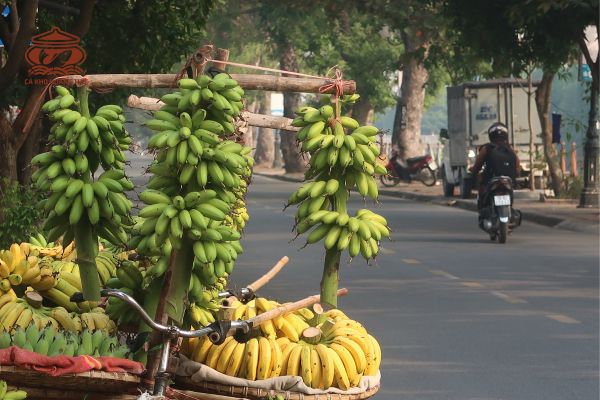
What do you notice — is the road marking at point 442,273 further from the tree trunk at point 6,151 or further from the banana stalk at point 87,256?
the banana stalk at point 87,256

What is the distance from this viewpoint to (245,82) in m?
5.66

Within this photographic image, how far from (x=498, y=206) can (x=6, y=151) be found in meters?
7.41

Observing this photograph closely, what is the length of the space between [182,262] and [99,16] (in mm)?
16354

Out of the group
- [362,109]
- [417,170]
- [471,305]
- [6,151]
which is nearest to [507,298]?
[471,305]

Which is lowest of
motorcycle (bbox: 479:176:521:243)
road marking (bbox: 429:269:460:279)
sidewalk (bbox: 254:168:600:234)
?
sidewalk (bbox: 254:168:600:234)

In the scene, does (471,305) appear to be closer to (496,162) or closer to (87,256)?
(496,162)

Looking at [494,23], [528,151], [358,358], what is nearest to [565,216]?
[494,23]

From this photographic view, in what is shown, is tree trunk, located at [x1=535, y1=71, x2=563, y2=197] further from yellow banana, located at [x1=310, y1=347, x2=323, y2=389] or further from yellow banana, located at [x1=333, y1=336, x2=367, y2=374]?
yellow banana, located at [x1=310, y1=347, x2=323, y2=389]

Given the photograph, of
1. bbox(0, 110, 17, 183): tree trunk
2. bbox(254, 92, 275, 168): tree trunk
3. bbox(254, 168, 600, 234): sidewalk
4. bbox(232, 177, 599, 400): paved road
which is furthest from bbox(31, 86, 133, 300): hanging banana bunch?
bbox(254, 92, 275, 168): tree trunk

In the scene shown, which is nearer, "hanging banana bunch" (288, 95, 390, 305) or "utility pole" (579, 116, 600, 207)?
"hanging banana bunch" (288, 95, 390, 305)

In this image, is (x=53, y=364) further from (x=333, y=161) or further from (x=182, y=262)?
(x=333, y=161)

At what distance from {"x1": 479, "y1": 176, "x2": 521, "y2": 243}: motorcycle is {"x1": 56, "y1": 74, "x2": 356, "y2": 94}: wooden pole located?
16.2 m

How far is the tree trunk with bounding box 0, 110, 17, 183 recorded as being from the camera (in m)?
17.4

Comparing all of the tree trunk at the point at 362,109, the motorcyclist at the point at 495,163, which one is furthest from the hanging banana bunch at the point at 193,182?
the tree trunk at the point at 362,109
